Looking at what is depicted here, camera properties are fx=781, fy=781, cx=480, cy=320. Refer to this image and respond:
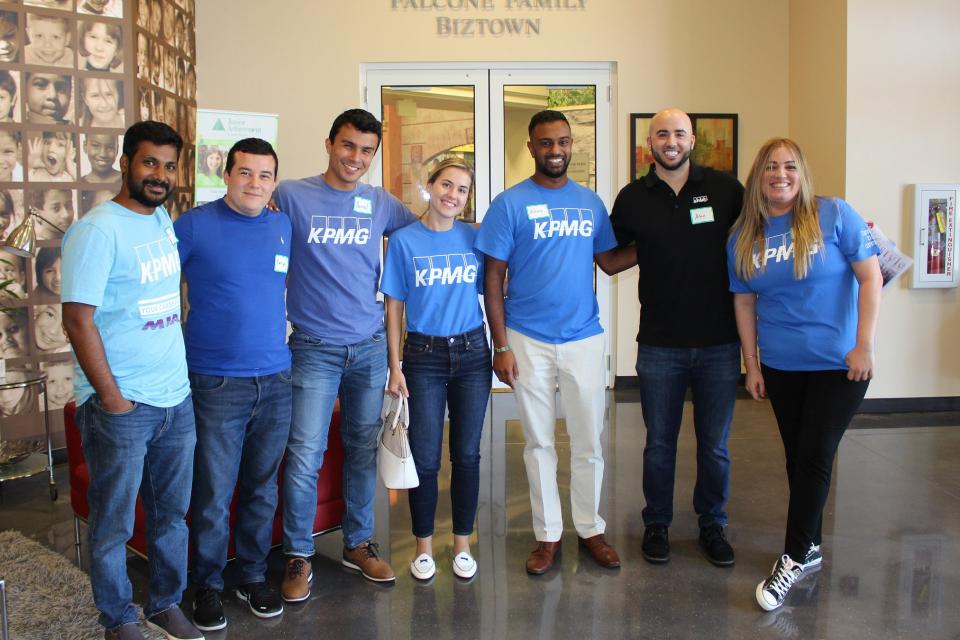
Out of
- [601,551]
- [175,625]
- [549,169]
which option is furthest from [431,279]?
[175,625]

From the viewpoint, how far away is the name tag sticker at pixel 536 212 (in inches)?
117

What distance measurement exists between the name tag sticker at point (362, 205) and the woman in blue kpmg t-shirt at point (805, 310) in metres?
1.40

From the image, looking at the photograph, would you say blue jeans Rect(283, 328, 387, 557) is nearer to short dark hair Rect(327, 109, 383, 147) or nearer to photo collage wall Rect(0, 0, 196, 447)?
short dark hair Rect(327, 109, 383, 147)

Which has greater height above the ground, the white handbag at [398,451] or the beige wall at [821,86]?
the beige wall at [821,86]

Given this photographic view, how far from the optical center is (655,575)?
3.12 meters

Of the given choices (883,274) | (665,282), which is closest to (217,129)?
(665,282)

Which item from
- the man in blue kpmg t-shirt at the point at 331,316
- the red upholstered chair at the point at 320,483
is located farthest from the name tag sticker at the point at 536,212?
the red upholstered chair at the point at 320,483

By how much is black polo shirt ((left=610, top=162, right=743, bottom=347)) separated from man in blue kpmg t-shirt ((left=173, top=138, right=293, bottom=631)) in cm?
143

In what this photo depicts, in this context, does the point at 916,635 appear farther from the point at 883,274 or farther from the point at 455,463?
the point at 455,463

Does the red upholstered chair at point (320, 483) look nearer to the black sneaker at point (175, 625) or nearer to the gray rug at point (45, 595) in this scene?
the gray rug at point (45, 595)

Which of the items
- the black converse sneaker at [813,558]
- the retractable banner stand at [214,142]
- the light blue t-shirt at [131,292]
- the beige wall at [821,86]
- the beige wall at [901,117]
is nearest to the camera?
the light blue t-shirt at [131,292]

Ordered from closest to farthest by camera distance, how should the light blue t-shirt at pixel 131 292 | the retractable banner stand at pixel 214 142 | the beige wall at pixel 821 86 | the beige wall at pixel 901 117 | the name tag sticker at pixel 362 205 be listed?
1. the light blue t-shirt at pixel 131 292
2. the name tag sticker at pixel 362 205
3. the retractable banner stand at pixel 214 142
4. the beige wall at pixel 901 117
5. the beige wall at pixel 821 86

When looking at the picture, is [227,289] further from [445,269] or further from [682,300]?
[682,300]

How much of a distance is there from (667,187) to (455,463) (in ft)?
4.54
